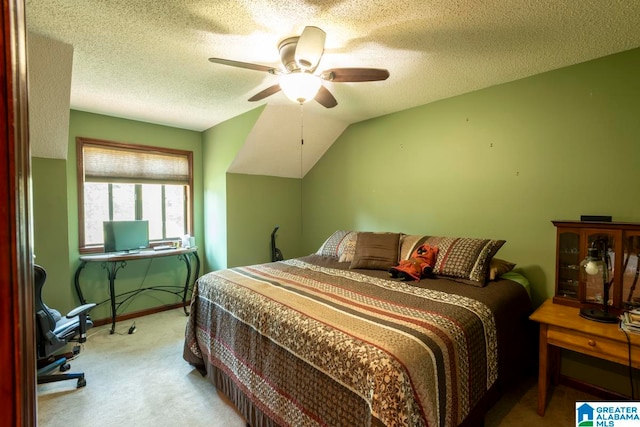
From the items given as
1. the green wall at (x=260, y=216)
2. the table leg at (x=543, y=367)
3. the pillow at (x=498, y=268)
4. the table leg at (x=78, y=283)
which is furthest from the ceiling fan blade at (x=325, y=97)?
the table leg at (x=78, y=283)

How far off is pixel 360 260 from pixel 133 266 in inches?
110

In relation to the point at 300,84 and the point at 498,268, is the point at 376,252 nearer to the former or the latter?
the point at 498,268

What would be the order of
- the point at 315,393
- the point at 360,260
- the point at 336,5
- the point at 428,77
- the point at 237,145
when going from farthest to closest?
1. the point at 237,145
2. the point at 360,260
3. the point at 428,77
4. the point at 336,5
5. the point at 315,393

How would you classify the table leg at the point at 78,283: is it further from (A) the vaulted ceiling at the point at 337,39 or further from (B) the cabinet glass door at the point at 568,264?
(B) the cabinet glass door at the point at 568,264

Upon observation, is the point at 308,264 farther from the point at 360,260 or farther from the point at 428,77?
the point at 428,77

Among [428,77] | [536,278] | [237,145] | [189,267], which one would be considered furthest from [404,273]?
[189,267]

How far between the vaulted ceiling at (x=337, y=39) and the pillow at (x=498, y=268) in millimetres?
1554

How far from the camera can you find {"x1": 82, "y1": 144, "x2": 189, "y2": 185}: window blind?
10.9 ft

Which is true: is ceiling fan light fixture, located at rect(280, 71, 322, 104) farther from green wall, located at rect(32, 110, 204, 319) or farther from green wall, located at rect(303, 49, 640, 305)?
green wall, located at rect(32, 110, 204, 319)

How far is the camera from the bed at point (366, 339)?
123cm

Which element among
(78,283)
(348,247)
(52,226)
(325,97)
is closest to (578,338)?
(348,247)

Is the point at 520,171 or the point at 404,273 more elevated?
the point at 520,171

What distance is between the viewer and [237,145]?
3.46 meters

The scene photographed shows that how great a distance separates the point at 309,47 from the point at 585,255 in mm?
2276
